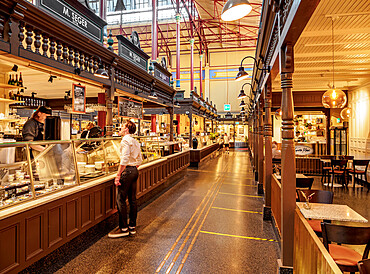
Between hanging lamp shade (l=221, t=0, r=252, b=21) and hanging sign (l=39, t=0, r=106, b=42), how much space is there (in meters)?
2.69

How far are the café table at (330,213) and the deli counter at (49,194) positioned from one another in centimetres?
323

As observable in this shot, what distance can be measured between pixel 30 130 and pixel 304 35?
5.21 meters

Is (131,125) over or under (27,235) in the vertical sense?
over

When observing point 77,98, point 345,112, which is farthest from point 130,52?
point 345,112

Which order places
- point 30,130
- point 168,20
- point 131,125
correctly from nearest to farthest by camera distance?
point 30,130 → point 131,125 → point 168,20

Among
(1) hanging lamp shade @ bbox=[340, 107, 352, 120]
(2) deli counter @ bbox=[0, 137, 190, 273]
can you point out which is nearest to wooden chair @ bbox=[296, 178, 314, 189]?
(2) deli counter @ bbox=[0, 137, 190, 273]

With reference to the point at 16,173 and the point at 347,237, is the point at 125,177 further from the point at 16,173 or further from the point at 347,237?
the point at 347,237

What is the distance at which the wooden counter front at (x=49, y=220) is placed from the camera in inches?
100

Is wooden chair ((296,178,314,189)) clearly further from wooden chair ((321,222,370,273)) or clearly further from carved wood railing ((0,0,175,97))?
carved wood railing ((0,0,175,97))

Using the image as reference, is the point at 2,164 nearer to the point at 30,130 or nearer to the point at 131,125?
the point at 30,130

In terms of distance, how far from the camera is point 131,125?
4.38 metres

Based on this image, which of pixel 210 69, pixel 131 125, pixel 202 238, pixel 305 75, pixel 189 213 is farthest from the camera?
pixel 210 69

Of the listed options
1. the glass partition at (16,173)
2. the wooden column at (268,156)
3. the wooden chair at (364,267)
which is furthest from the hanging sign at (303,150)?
the glass partition at (16,173)

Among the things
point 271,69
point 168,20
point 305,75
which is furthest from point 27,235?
point 168,20
